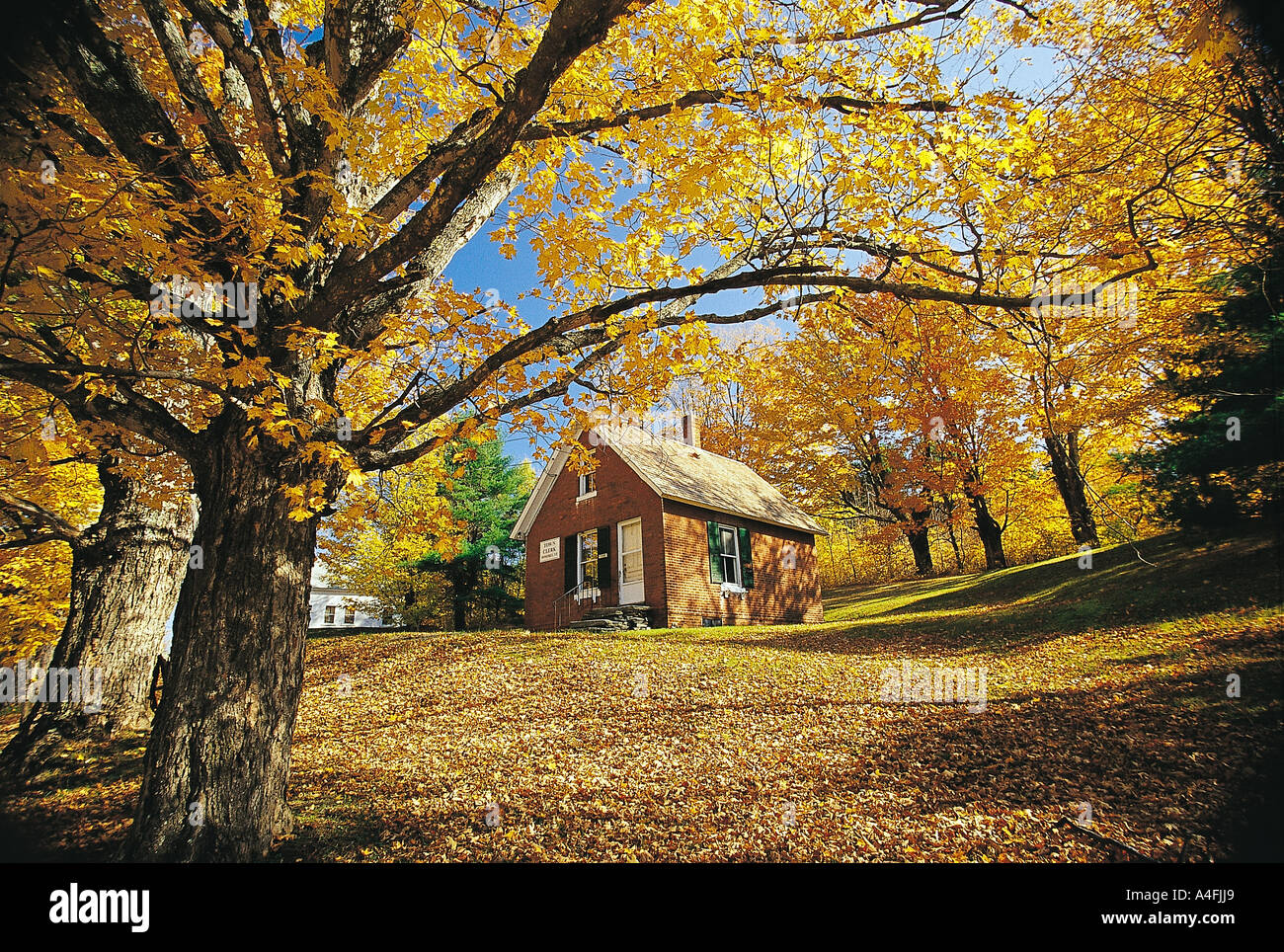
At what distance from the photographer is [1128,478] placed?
39.5ft

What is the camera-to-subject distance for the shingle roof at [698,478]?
1725cm

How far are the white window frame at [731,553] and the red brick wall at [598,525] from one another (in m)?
2.69

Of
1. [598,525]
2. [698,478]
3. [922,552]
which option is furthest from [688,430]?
[922,552]

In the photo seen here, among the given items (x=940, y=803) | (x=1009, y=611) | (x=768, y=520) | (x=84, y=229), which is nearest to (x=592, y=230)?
(x=84, y=229)

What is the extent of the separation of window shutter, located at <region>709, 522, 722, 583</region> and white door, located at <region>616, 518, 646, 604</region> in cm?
227

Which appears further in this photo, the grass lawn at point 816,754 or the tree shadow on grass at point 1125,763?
the grass lawn at point 816,754

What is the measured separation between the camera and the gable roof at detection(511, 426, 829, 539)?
17281 mm

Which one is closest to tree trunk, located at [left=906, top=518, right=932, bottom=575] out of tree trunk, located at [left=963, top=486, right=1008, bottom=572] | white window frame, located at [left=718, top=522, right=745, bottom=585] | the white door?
tree trunk, located at [left=963, top=486, right=1008, bottom=572]

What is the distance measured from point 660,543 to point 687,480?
285 cm

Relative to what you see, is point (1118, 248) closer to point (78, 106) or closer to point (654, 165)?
point (654, 165)

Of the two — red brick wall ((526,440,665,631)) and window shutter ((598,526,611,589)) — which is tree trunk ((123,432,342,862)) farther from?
window shutter ((598,526,611,589))

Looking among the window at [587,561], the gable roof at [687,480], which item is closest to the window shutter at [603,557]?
the window at [587,561]

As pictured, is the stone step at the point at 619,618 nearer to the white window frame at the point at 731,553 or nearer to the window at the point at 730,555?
the white window frame at the point at 731,553

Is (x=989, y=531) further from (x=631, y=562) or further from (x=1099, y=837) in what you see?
(x=1099, y=837)
